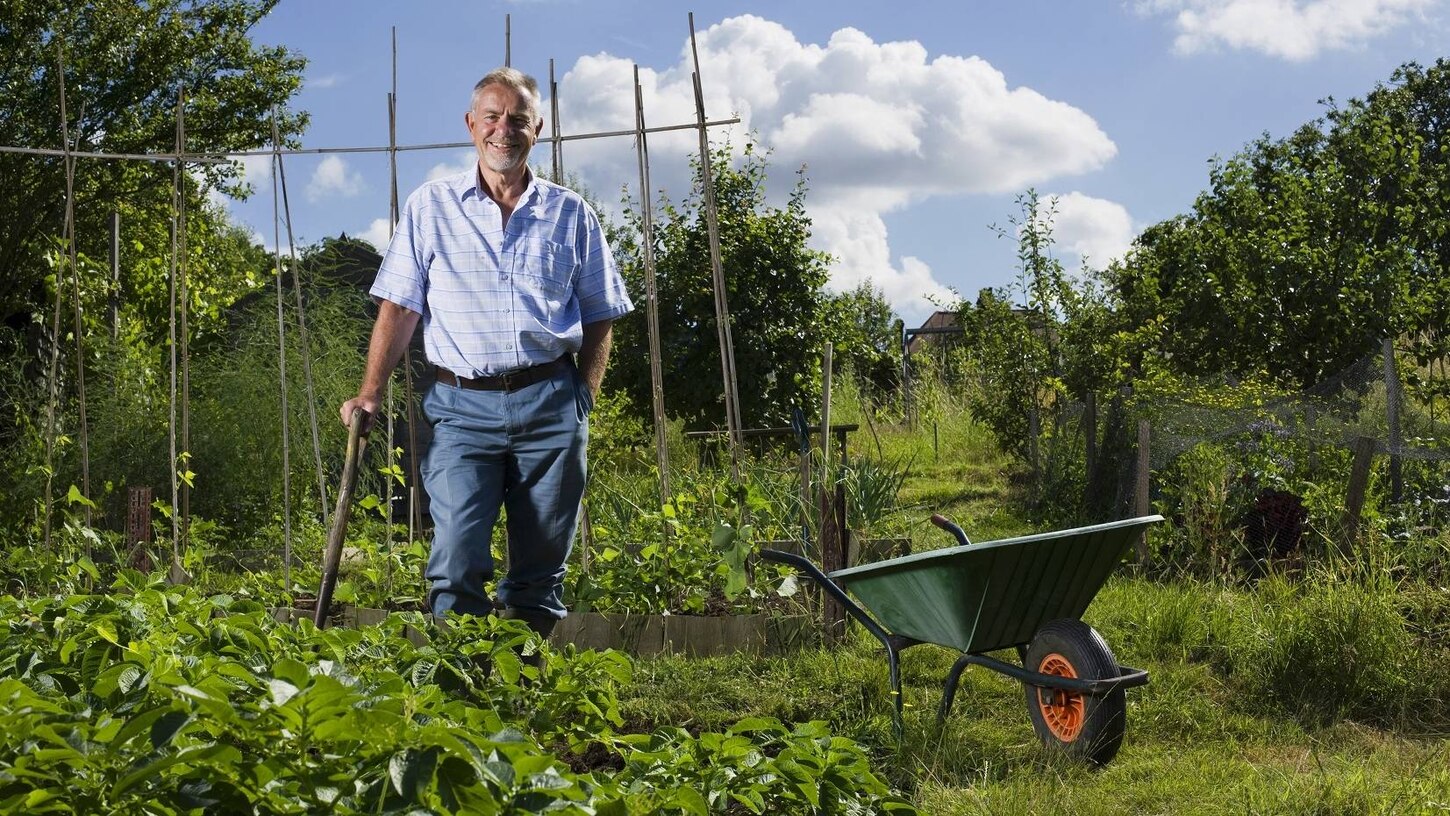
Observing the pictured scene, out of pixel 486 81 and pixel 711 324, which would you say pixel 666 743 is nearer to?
pixel 486 81

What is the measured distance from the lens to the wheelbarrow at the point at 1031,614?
281cm

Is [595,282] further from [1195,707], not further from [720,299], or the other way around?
[1195,707]

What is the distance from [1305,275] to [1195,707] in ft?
16.7

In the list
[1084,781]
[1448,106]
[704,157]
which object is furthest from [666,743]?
[1448,106]

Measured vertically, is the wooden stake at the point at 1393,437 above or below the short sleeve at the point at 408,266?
below

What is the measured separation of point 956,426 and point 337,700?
1073 cm

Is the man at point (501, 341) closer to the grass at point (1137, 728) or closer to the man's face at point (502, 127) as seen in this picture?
the man's face at point (502, 127)

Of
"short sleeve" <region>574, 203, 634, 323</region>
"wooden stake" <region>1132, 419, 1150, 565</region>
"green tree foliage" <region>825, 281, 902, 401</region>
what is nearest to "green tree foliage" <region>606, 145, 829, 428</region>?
"green tree foliage" <region>825, 281, 902, 401</region>

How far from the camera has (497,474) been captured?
3.16 meters

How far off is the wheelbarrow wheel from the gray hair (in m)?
1.76

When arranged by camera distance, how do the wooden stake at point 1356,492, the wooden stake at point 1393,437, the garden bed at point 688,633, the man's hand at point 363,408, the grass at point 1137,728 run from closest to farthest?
1. the grass at point 1137,728
2. the man's hand at point 363,408
3. the garden bed at point 688,633
4. the wooden stake at point 1356,492
5. the wooden stake at point 1393,437

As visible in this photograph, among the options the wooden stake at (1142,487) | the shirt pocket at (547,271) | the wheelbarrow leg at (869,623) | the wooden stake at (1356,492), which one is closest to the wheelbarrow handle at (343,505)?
the shirt pocket at (547,271)

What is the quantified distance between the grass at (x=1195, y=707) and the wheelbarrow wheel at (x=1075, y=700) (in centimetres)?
6

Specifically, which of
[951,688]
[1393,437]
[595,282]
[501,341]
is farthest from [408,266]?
[1393,437]
